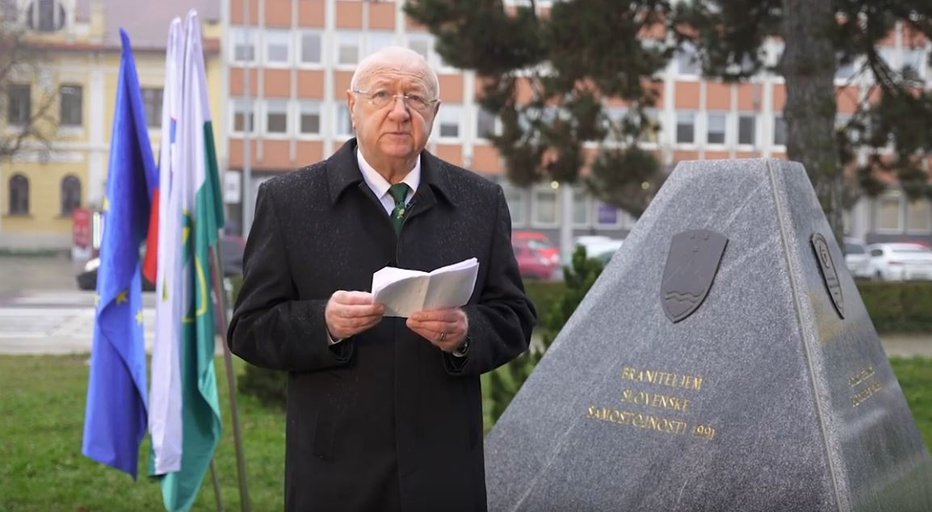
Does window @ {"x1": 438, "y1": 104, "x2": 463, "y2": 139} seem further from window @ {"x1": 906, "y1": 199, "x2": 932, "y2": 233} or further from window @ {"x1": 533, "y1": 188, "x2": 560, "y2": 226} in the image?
window @ {"x1": 906, "y1": 199, "x2": 932, "y2": 233}

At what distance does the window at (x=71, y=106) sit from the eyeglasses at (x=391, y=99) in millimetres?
45218

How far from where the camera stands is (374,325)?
2715 millimetres

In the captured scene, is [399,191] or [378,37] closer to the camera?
[399,191]

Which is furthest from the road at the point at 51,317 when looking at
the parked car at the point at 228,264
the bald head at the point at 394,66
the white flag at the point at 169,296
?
the bald head at the point at 394,66

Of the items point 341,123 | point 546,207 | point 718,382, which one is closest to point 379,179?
point 718,382

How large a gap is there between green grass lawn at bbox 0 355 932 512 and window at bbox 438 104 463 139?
34.6 m

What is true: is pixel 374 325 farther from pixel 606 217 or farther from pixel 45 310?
pixel 606 217

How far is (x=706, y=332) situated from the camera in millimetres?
4512

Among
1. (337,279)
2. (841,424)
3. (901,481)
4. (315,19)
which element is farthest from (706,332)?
(315,19)

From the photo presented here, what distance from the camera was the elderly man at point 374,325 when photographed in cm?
278

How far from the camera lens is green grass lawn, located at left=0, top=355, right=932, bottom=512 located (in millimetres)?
6594

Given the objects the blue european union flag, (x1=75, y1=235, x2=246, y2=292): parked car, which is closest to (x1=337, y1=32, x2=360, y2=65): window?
(x1=75, y1=235, x2=246, y2=292): parked car

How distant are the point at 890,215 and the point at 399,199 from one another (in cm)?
5027

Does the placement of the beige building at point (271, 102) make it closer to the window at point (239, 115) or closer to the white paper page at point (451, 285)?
the window at point (239, 115)
